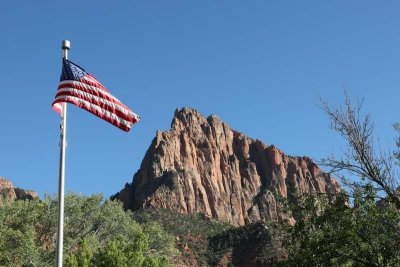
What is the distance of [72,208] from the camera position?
6341 cm

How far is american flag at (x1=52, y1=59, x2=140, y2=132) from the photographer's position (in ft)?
57.3

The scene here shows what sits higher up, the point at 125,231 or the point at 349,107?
the point at 125,231

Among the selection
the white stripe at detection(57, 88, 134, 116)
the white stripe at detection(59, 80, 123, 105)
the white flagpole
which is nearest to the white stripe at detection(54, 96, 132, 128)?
the white stripe at detection(57, 88, 134, 116)

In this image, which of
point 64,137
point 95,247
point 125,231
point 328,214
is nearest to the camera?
point 64,137

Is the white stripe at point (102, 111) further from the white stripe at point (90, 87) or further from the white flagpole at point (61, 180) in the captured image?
the white flagpole at point (61, 180)

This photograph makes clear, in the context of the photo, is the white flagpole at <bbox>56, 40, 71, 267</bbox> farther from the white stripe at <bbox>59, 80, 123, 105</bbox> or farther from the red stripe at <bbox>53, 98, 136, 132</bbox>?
the white stripe at <bbox>59, 80, 123, 105</bbox>

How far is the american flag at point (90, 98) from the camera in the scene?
1745 centimetres

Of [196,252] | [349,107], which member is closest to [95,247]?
[349,107]

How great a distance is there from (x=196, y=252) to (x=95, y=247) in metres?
75.8

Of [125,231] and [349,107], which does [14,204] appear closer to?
[125,231]

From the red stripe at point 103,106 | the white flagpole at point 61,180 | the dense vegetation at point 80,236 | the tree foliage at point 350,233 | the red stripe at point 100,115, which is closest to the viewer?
the white flagpole at point 61,180

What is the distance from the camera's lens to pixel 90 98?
1764 centimetres

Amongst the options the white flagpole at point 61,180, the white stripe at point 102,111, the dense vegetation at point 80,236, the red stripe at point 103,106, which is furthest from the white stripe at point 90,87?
the dense vegetation at point 80,236

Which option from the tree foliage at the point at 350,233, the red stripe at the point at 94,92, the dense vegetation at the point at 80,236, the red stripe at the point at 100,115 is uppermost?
the dense vegetation at the point at 80,236
